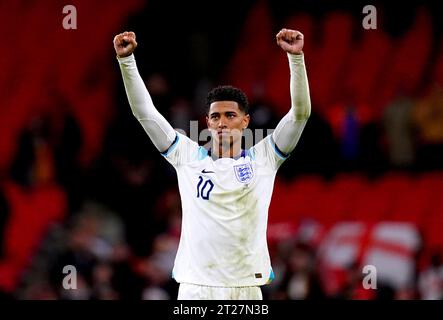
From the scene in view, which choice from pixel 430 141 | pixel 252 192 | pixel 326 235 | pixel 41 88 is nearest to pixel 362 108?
pixel 430 141

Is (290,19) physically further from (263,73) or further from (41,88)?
(41,88)

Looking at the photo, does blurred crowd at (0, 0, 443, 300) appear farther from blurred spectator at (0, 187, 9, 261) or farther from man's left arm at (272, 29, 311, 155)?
man's left arm at (272, 29, 311, 155)

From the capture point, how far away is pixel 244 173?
25.0ft

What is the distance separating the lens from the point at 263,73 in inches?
617

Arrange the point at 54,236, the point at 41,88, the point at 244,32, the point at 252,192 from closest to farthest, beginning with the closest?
the point at 252,192
the point at 54,236
the point at 41,88
the point at 244,32

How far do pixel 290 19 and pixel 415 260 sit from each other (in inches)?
188

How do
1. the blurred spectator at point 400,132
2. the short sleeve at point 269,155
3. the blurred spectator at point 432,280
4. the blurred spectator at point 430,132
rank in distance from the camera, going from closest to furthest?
1. the short sleeve at point 269,155
2. the blurred spectator at point 432,280
3. the blurred spectator at point 430,132
4. the blurred spectator at point 400,132

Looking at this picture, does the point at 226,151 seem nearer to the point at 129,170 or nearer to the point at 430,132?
the point at 129,170

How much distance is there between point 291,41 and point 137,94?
997 mm

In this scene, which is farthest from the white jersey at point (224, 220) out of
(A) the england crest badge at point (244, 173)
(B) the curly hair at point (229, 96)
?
(B) the curly hair at point (229, 96)

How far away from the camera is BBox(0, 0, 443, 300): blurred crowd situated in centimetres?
1270

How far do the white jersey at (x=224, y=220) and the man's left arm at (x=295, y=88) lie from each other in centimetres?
16

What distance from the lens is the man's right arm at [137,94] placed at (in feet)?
24.9

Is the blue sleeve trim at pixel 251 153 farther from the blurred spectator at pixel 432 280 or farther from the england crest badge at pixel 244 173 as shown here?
the blurred spectator at pixel 432 280
